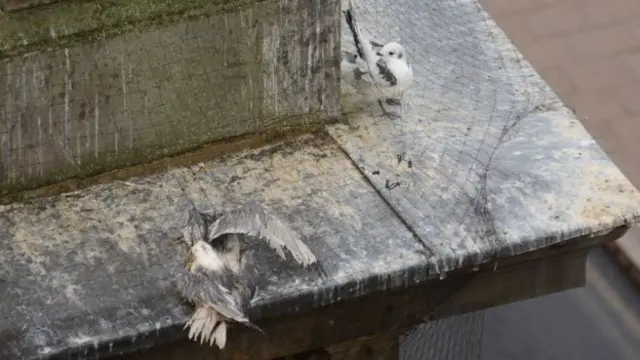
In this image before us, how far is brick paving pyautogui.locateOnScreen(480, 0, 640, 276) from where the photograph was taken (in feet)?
14.4

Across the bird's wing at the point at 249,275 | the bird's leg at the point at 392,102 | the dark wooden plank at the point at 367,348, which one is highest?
the bird's leg at the point at 392,102

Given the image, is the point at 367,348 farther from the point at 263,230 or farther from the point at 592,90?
the point at 592,90

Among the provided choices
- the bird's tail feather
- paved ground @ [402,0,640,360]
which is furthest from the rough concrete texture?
paved ground @ [402,0,640,360]

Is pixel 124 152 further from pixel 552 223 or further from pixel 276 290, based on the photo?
pixel 552 223

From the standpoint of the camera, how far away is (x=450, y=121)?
8.31 ft

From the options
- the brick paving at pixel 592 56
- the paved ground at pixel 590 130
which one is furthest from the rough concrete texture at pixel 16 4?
the brick paving at pixel 592 56

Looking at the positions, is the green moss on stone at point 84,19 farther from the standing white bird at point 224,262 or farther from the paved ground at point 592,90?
the paved ground at point 592,90

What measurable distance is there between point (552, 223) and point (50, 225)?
3.24ft

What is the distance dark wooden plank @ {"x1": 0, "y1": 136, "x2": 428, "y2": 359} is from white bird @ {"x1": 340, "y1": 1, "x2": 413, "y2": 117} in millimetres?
230

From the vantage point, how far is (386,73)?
8.11 ft

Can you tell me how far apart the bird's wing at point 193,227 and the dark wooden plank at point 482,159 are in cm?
38

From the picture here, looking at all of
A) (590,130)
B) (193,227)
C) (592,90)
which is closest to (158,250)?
(193,227)

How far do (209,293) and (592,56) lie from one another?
309cm

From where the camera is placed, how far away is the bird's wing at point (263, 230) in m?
2.13
